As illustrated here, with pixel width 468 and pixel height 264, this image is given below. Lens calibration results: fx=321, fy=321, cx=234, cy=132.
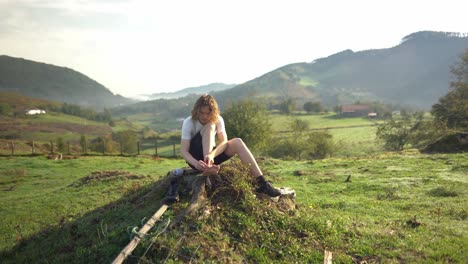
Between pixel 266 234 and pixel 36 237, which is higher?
pixel 266 234

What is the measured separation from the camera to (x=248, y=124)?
46.5 metres

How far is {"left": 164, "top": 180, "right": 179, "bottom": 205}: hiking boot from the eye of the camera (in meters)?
6.94

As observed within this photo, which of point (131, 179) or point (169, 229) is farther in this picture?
point (131, 179)

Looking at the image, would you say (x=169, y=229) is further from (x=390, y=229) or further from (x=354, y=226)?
(x=390, y=229)

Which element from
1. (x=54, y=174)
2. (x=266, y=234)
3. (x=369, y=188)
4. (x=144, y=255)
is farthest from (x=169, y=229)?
(x=54, y=174)

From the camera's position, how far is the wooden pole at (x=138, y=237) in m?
5.16

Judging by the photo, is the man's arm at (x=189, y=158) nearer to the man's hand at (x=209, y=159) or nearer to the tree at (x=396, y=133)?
the man's hand at (x=209, y=159)

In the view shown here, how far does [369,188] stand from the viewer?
13852 millimetres

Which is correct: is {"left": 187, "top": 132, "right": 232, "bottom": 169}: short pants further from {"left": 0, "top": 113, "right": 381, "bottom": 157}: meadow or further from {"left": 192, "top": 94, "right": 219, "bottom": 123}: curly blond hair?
{"left": 0, "top": 113, "right": 381, "bottom": 157}: meadow

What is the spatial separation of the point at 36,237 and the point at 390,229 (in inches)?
342

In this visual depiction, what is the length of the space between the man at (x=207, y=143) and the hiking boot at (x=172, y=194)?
1.95 ft

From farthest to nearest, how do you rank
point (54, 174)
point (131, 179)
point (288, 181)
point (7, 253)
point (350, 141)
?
1. point (350, 141)
2. point (54, 174)
3. point (131, 179)
4. point (288, 181)
5. point (7, 253)

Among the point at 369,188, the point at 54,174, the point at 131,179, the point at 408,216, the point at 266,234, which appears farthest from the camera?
the point at 54,174

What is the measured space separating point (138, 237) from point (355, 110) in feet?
461
